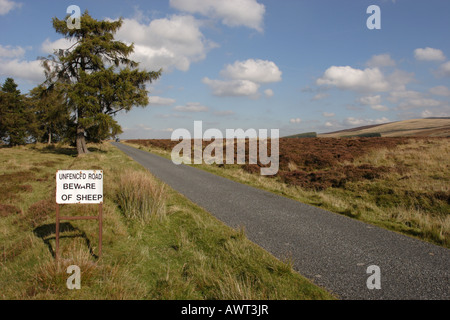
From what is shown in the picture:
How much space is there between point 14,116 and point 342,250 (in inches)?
1830

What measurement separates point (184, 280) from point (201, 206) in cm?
468

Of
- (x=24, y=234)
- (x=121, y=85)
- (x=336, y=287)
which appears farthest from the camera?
(x=121, y=85)

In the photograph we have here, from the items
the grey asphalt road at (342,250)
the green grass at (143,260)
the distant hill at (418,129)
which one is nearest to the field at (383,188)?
the grey asphalt road at (342,250)

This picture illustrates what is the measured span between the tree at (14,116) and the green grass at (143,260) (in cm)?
3754

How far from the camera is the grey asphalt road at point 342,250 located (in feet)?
13.0

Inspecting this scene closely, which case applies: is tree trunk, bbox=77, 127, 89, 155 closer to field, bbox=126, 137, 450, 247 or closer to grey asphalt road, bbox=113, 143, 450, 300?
field, bbox=126, 137, 450, 247

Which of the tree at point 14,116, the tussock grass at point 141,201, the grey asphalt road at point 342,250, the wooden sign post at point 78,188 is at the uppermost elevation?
the tree at point 14,116

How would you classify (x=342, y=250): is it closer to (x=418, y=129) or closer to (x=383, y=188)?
(x=383, y=188)

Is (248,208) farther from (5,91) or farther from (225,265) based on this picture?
(5,91)

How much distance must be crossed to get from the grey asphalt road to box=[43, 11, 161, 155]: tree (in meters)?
20.5

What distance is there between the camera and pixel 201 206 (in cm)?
891

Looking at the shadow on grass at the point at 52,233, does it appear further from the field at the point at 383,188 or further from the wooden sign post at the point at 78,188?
the field at the point at 383,188

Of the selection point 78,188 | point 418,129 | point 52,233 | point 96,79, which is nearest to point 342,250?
point 78,188
